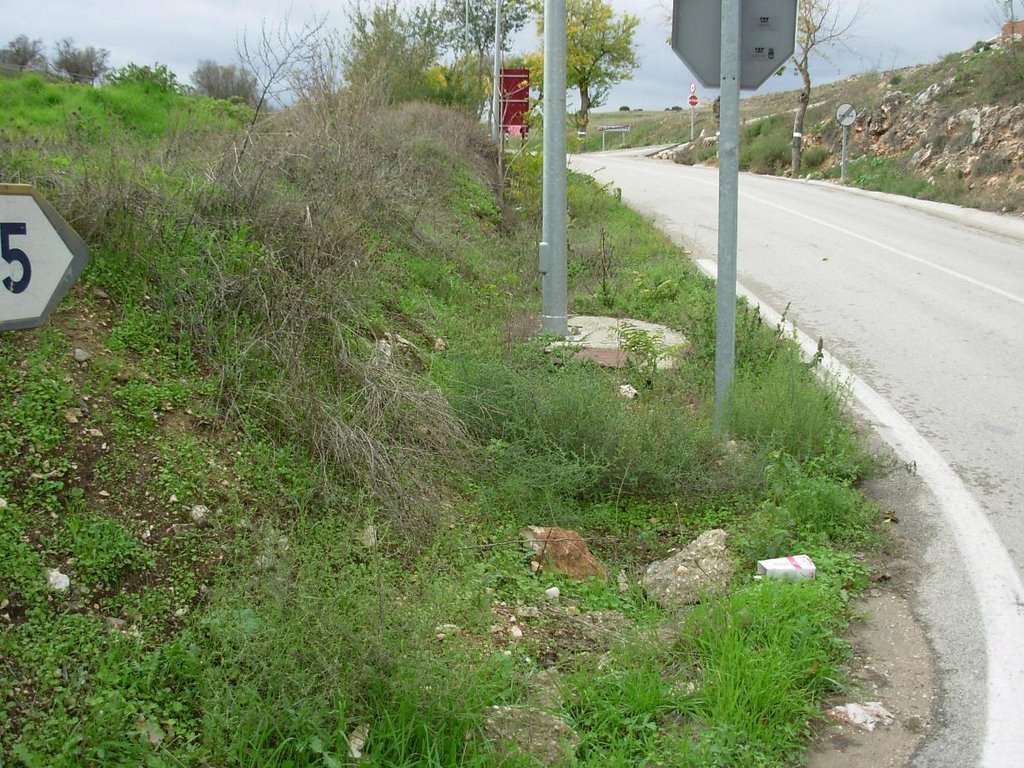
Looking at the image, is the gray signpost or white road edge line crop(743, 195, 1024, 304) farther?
white road edge line crop(743, 195, 1024, 304)

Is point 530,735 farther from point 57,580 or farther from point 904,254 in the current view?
point 904,254

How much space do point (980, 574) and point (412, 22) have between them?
1832 cm

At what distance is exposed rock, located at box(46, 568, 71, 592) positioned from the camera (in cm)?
363

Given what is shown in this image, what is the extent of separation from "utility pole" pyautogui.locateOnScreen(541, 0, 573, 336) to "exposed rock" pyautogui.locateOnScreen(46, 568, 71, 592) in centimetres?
537

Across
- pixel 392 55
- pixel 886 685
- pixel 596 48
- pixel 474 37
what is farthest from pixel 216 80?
pixel 596 48

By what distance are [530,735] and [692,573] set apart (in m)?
1.58

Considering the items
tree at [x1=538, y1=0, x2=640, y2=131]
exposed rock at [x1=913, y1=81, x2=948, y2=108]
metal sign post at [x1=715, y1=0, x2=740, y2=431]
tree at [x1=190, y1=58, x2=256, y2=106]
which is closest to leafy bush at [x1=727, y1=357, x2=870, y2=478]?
metal sign post at [x1=715, y1=0, x2=740, y2=431]

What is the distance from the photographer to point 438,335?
798 centimetres

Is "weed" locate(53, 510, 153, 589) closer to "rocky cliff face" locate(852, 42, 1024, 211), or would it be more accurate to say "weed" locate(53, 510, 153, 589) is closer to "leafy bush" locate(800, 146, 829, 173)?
"rocky cliff face" locate(852, 42, 1024, 211)

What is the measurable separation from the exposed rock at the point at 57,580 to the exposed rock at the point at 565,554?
223 cm

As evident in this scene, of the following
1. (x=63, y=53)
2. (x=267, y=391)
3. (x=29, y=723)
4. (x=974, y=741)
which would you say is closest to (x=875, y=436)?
(x=974, y=741)

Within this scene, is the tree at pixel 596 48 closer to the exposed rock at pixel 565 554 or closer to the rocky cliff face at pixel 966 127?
the rocky cliff face at pixel 966 127

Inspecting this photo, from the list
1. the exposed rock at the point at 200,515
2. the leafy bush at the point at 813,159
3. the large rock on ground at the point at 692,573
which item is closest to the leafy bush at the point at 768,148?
the leafy bush at the point at 813,159

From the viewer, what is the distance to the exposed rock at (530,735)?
330cm
